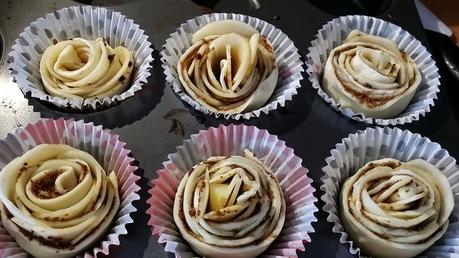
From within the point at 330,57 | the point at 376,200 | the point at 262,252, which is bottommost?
the point at 262,252

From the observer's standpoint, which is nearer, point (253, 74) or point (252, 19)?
point (253, 74)

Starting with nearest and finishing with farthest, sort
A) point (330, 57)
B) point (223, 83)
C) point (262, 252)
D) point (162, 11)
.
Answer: point (262, 252) → point (223, 83) → point (330, 57) → point (162, 11)

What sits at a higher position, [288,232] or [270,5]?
[270,5]

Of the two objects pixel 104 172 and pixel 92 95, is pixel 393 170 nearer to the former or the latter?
pixel 104 172

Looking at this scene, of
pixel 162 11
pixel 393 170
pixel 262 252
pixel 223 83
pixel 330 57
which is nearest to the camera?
pixel 262 252

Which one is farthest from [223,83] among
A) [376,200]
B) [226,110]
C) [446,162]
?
[446,162]

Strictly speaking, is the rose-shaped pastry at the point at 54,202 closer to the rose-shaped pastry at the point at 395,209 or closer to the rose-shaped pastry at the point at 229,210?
the rose-shaped pastry at the point at 229,210

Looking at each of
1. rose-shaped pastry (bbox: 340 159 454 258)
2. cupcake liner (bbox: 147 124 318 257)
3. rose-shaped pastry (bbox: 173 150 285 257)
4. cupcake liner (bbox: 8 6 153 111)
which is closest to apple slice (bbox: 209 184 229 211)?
rose-shaped pastry (bbox: 173 150 285 257)
